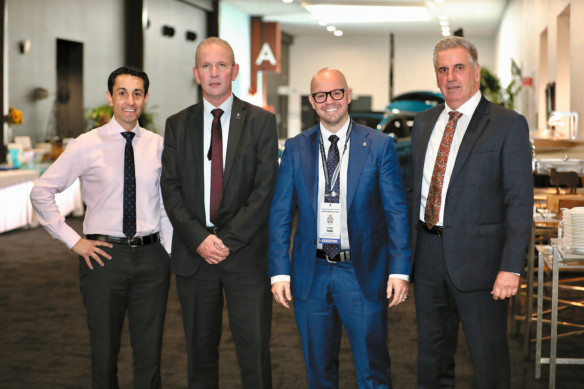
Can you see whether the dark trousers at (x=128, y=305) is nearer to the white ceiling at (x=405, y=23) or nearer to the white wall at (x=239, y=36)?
the white ceiling at (x=405, y=23)

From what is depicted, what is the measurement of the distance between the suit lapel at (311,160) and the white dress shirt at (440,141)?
432 millimetres

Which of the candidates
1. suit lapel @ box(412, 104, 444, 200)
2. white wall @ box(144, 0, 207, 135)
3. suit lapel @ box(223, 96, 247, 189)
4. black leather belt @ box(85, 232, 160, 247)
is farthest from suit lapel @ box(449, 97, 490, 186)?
white wall @ box(144, 0, 207, 135)

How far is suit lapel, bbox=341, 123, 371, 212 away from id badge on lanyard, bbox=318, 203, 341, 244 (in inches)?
2.1

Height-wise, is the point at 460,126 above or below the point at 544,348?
above

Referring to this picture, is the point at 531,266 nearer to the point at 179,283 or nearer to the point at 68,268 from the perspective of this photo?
the point at 179,283

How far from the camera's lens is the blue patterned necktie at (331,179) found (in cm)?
224

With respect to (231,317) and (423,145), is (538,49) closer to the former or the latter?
(423,145)

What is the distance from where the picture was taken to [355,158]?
2.25 meters

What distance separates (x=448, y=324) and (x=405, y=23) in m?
17.4

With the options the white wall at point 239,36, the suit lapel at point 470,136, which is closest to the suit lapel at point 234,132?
the suit lapel at point 470,136

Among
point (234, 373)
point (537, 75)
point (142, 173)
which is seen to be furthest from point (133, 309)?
point (537, 75)

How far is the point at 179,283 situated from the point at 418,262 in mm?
958

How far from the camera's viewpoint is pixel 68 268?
20.0ft

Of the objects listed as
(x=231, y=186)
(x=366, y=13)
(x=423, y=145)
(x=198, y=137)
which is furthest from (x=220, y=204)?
(x=366, y=13)
